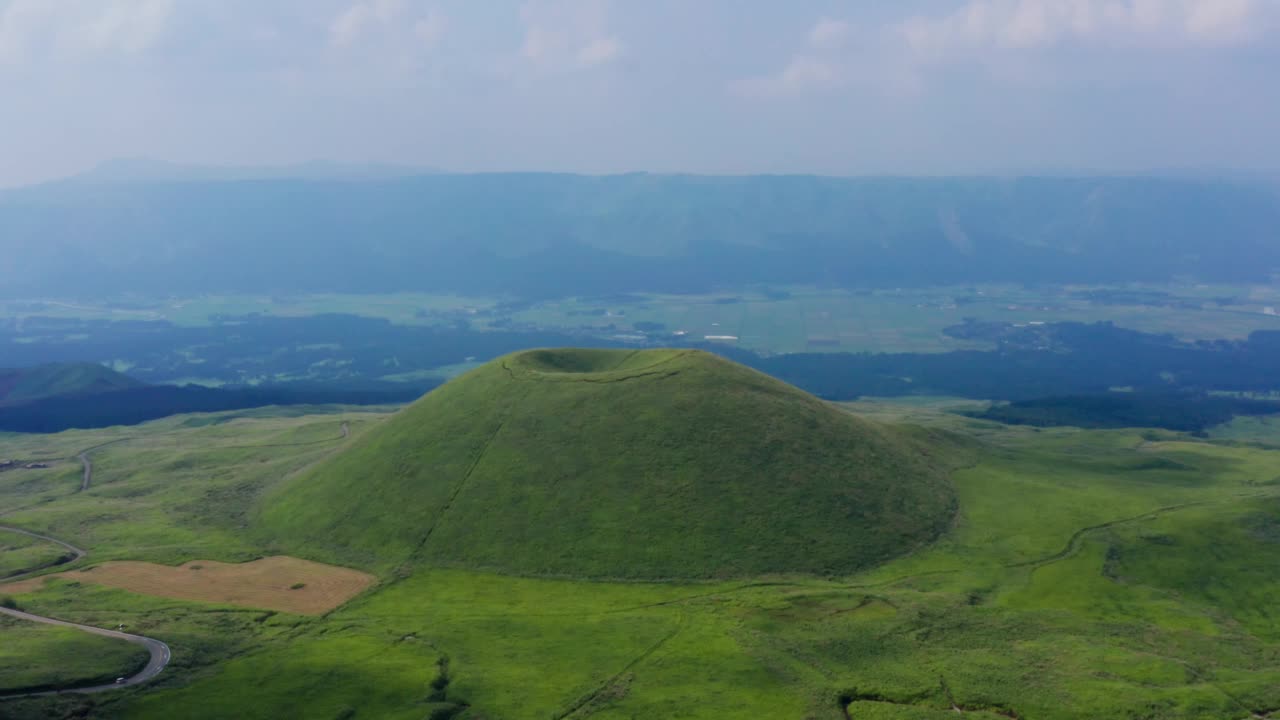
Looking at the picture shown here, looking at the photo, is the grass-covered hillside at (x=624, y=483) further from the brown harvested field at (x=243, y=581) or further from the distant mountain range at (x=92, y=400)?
the distant mountain range at (x=92, y=400)

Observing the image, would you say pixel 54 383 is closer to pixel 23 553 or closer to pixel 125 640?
pixel 23 553

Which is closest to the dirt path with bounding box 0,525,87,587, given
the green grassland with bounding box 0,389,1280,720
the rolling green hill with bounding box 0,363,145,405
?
the green grassland with bounding box 0,389,1280,720

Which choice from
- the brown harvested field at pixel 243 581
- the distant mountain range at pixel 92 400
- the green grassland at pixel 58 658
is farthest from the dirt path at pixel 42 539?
the distant mountain range at pixel 92 400

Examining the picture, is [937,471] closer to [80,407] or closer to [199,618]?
[199,618]

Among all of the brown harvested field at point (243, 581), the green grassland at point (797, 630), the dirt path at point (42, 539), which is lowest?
the green grassland at point (797, 630)

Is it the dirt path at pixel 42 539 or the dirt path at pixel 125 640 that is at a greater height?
the dirt path at pixel 42 539

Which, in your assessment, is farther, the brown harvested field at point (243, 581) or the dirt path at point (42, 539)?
the dirt path at point (42, 539)

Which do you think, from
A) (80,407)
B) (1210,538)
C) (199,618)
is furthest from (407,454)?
(80,407)
